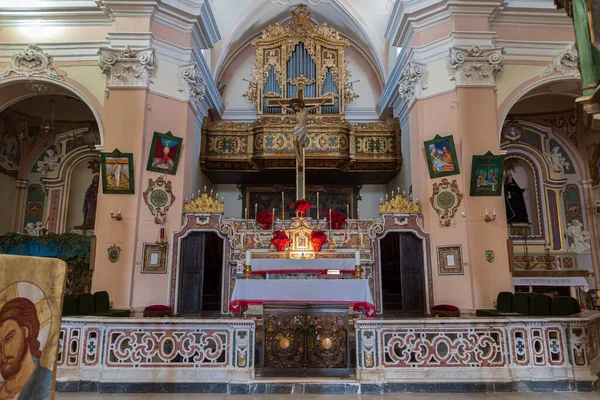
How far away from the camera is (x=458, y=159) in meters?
8.74

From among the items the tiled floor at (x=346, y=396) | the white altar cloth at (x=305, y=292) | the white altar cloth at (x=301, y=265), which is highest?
the white altar cloth at (x=301, y=265)

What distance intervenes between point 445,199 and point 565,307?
4.02 metres

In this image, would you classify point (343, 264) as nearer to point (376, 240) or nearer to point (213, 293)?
point (376, 240)

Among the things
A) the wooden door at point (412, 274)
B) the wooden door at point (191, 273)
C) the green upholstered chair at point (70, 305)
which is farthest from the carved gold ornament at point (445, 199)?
the green upholstered chair at point (70, 305)

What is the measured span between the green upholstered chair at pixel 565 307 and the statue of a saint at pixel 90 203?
11.3 m

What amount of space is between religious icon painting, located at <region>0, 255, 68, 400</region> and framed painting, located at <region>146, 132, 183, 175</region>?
754 centimetres

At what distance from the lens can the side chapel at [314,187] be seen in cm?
446

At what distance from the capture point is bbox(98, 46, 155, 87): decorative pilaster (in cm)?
902

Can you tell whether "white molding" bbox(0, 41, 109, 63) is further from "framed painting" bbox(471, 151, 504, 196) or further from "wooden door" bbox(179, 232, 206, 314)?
"framed painting" bbox(471, 151, 504, 196)

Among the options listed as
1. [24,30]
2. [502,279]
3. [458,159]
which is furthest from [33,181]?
[502,279]

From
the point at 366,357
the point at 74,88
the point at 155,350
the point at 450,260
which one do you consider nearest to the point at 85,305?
the point at 155,350

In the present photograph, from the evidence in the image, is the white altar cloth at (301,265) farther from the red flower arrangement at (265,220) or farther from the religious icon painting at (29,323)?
the religious icon painting at (29,323)

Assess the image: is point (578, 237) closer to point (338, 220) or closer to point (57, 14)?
point (338, 220)

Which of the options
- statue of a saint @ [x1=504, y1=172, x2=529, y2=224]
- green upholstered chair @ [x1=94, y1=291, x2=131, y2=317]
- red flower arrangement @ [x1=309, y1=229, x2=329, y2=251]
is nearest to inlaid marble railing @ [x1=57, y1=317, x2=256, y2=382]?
green upholstered chair @ [x1=94, y1=291, x2=131, y2=317]
